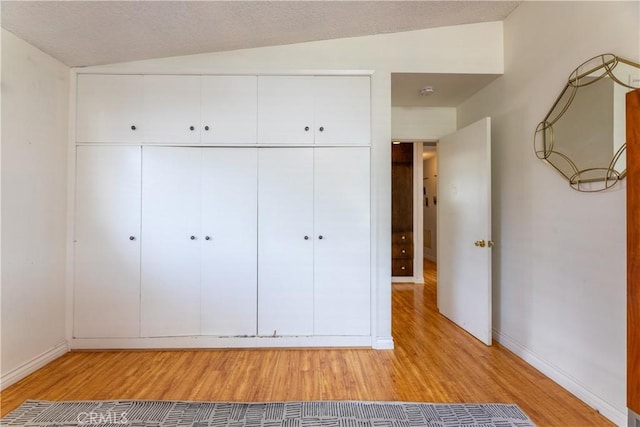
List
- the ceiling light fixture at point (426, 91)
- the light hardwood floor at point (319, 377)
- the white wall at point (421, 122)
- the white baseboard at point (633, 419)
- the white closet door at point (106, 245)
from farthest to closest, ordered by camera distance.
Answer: the white wall at point (421, 122)
the ceiling light fixture at point (426, 91)
the white closet door at point (106, 245)
the light hardwood floor at point (319, 377)
the white baseboard at point (633, 419)

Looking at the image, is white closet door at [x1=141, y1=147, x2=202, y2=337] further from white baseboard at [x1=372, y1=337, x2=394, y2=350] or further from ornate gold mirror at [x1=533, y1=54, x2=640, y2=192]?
ornate gold mirror at [x1=533, y1=54, x2=640, y2=192]

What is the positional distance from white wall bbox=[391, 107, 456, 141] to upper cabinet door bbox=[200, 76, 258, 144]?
5.28 ft

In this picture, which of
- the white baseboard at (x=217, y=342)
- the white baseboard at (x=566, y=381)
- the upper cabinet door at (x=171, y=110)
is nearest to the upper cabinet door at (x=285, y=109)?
the upper cabinet door at (x=171, y=110)

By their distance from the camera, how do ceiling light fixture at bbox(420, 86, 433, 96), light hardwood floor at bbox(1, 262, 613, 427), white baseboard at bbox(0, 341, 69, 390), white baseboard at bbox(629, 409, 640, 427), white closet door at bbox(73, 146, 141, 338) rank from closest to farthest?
1. white baseboard at bbox(629, 409, 640, 427)
2. light hardwood floor at bbox(1, 262, 613, 427)
3. white baseboard at bbox(0, 341, 69, 390)
4. white closet door at bbox(73, 146, 141, 338)
5. ceiling light fixture at bbox(420, 86, 433, 96)

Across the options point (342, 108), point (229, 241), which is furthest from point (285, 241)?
point (342, 108)

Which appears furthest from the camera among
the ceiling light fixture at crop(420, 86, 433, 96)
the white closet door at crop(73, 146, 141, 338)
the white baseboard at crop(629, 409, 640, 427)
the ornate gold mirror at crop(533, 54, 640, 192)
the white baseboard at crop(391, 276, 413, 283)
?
the white baseboard at crop(391, 276, 413, 283)

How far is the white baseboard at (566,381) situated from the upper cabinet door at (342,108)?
2113 mm

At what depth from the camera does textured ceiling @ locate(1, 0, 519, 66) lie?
5.85ft

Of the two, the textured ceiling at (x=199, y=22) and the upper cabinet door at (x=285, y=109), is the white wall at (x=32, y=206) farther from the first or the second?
the upper cabinet door at (x=285, y=109)

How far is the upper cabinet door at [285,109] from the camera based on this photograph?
237cm

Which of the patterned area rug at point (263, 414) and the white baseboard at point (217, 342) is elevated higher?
the white baseboard at point (217, 342)

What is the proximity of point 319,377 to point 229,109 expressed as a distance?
219 cm

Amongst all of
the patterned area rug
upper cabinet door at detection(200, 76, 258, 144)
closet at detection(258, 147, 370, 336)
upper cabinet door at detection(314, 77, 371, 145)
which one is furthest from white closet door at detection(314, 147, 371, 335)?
the patterned area rug

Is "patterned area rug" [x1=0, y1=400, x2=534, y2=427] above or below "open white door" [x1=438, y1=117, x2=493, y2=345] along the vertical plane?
below
